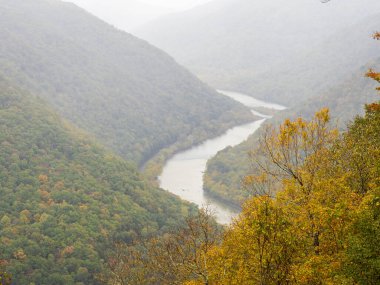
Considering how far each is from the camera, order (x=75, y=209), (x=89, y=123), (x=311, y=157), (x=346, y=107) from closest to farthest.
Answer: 1. (x=311, y=157)
2. (x=75, y=209)
3. (x=346, y=107)
4. (x=89, y=123)

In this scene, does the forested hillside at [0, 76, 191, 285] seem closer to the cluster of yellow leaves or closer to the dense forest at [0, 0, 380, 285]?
the dense forest at [0, 0, 380, 285]

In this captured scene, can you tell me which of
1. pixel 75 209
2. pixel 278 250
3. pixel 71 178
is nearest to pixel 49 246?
pixel 75 209

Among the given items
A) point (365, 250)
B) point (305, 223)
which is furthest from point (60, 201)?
point (365, 250)

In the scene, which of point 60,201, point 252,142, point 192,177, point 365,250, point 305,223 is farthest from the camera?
point 252,142

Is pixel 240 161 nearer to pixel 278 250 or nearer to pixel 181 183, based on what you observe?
pixel 181 183

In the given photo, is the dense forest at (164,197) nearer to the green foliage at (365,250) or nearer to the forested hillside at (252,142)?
the green foliage at (365,250)

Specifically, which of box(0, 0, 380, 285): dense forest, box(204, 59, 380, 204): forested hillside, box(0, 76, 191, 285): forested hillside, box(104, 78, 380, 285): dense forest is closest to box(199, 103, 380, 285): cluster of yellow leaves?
box(104, 78, 380, 285): dense forest

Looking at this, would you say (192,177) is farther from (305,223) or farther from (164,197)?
(305,223)

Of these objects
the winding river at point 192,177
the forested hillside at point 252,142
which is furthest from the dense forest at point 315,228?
the forested hillside at point 252,142
